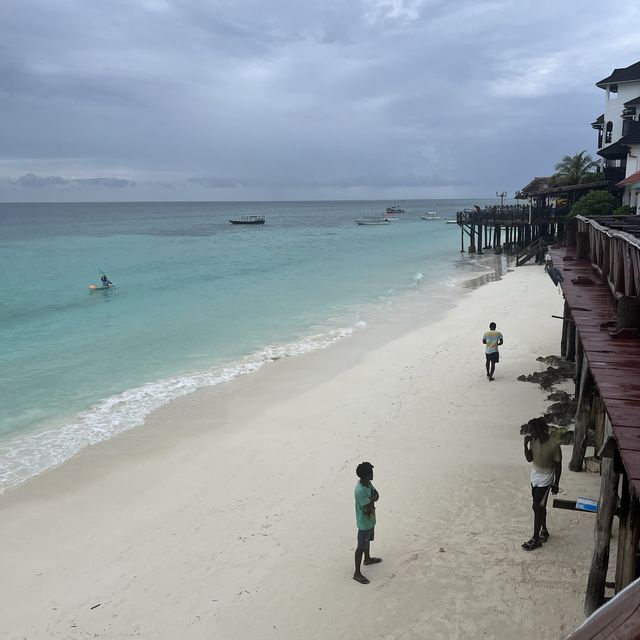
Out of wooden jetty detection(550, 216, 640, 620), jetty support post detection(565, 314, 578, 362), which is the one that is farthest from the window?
wooden jetty detection(550, 216, 640, 620)

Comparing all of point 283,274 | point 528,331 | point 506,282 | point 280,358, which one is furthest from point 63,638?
point 283,274

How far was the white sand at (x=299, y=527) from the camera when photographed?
673 centimetres

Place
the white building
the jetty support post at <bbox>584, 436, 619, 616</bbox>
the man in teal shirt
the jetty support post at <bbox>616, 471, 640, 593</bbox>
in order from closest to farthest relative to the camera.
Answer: the jetty support post at <bbox>616, 471, 640, 593</bbox>, the jetty support post at <bbox>584, 436, 619, 616</bbox>, the man in teal shirt, the white building

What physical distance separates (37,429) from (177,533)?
7016 millimetres

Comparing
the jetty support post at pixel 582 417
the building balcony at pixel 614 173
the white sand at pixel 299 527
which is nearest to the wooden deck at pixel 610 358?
the jetty support post at pixel 582 417

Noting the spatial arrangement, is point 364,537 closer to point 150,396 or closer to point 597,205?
point 150,396

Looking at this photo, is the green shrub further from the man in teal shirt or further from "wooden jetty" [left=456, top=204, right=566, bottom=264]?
the man in teal shirt

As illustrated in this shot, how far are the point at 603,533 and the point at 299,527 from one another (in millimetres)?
4466

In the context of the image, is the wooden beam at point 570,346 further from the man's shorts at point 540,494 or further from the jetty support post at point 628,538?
the jetty support post at point 628,538

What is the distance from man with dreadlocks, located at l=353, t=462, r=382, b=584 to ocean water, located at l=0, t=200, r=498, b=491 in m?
7.61

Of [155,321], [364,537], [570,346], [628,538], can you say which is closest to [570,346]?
[570,346]

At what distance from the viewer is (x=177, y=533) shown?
8812 millimetres

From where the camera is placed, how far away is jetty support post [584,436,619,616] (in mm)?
5445

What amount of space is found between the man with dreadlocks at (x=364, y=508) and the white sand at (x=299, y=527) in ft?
1.19
